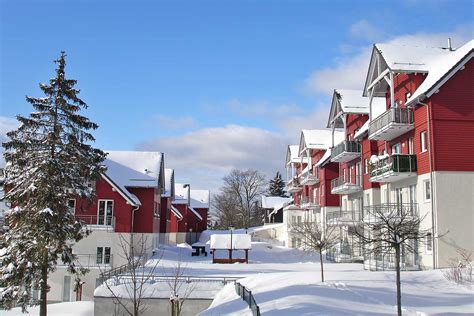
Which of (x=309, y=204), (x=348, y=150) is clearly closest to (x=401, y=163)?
(x=348, y=150)

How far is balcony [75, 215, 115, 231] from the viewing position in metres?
36.4

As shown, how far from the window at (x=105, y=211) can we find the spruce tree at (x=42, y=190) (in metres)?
13.4

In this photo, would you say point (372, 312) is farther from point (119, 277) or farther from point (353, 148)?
point (353, 148)

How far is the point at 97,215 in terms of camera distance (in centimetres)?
3719

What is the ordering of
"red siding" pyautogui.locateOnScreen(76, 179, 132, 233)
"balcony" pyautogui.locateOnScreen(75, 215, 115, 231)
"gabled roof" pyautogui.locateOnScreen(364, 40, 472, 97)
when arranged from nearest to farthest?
"gabled roof" pyautogui.locateOnScreen(364, 40, 472, 97) < "balcony" pyautogui.locateOnScreen(75, 215, 115, 231) < "red siding" pyautogui.locateOnScreen(76, 179, 132, 233)

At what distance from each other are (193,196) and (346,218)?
53023 millimetres

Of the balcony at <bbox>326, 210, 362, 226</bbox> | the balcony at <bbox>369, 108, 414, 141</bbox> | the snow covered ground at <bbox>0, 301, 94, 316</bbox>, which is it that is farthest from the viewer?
the balcony at <bbox>326, 210, 362, 226</bbox>

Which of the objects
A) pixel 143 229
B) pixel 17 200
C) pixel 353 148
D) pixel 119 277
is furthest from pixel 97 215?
pixel 353 148

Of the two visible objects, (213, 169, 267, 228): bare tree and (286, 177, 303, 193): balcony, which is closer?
(286, 177, 303, 193): balcony

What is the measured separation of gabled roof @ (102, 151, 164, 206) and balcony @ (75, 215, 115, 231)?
2258 mm

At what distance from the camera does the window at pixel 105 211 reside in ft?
122

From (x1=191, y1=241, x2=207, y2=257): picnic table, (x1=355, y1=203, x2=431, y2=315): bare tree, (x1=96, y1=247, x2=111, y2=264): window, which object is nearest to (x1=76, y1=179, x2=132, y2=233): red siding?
(x1=96, y1=247, x2=111, y2=264): window

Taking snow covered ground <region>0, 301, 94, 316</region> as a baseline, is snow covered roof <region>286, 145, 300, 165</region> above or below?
above

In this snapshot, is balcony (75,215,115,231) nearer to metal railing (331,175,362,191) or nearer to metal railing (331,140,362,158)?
metal railing (331,175,362,191)
